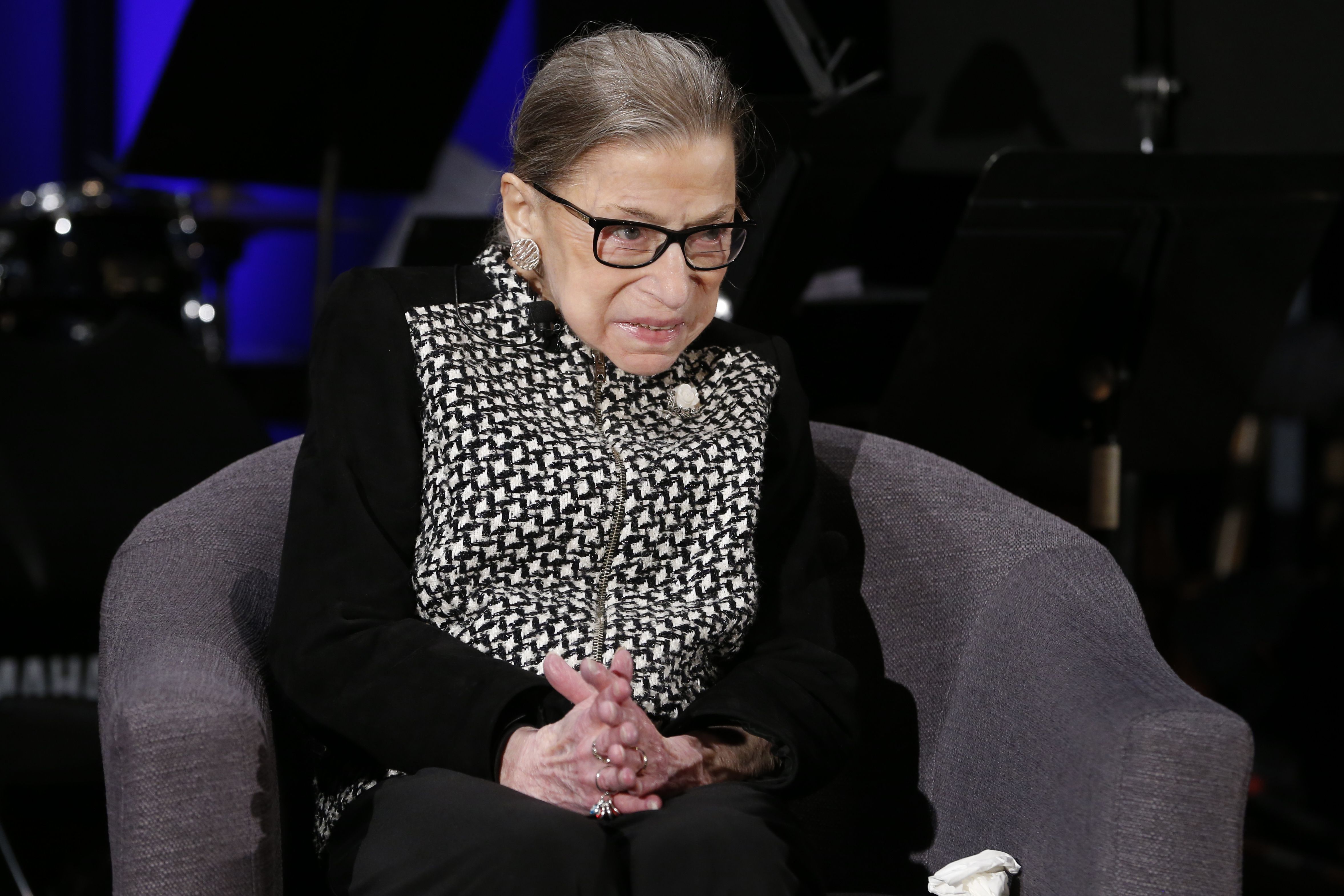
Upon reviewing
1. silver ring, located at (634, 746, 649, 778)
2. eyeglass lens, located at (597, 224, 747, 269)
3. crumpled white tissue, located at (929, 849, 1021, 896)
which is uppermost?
eyeglass lens, located at (597, 224, 747, 269)

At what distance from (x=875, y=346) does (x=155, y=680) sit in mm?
1580

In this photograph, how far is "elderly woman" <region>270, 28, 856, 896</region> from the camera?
111 cm

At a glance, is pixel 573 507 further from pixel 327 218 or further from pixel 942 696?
pixel 327 218

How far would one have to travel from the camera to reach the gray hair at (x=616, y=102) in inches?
48.3

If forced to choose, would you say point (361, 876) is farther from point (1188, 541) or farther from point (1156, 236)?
point (1188, 541)

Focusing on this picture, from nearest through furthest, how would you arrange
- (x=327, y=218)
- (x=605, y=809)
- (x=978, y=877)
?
(x=605, y=809)
(x=978, y=877)
(x=327, y=218)

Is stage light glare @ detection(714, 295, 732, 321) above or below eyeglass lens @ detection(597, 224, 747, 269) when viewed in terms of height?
below

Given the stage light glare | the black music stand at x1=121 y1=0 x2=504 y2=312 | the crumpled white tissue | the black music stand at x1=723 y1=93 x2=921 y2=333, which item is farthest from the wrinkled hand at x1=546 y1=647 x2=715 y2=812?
the black music stand at x1=121 y1=0 x2=504 y2=312

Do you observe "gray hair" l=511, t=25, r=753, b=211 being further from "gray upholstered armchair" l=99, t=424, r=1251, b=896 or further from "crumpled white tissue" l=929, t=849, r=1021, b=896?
"crumpled white tissue" l=929, t=849, r=1021, b=896

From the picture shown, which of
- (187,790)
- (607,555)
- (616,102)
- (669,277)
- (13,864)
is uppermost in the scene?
(616,102)

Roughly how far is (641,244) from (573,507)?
24 centimetres

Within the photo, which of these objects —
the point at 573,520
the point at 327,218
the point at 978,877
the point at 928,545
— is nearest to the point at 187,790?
the point at 573,520

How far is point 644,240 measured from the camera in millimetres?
1242

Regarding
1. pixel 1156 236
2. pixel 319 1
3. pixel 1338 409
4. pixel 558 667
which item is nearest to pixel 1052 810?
pixel 558 667
